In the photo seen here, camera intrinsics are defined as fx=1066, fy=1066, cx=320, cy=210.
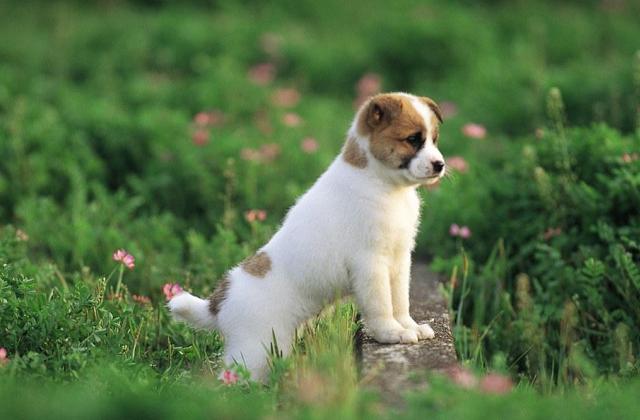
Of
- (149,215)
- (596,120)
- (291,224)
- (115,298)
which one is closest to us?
(291,224)

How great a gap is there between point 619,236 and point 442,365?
1.91 m

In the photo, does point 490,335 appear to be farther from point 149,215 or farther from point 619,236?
point 149,215

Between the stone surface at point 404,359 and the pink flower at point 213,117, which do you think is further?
the pink flower at point 213,117

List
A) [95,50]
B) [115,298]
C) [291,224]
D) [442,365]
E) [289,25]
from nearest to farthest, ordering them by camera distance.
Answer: [442,365] < [291,224] < [115,298] < [95,50] < [289,25]

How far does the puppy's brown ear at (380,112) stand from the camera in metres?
4.49

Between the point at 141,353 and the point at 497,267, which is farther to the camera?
the point at 497,267

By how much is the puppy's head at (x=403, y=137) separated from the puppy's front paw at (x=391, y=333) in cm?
62

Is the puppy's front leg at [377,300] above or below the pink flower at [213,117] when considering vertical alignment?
below

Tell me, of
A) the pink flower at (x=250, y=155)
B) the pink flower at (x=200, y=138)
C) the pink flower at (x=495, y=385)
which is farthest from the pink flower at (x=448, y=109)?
the pink flower at (x=495, y=385)

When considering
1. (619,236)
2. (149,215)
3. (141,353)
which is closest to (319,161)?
(149,215)

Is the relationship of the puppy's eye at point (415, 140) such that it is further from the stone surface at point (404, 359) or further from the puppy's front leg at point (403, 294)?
the stone surface at point (404, 359)

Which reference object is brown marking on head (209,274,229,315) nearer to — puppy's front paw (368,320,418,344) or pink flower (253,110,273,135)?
puppy's front paw (368,320,418,344)

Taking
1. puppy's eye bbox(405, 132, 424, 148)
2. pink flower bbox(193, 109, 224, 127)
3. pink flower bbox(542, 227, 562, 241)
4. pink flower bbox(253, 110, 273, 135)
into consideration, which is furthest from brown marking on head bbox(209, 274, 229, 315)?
pink flower bbox(253, 110, 273, 135)

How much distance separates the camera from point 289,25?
12.5 meters
